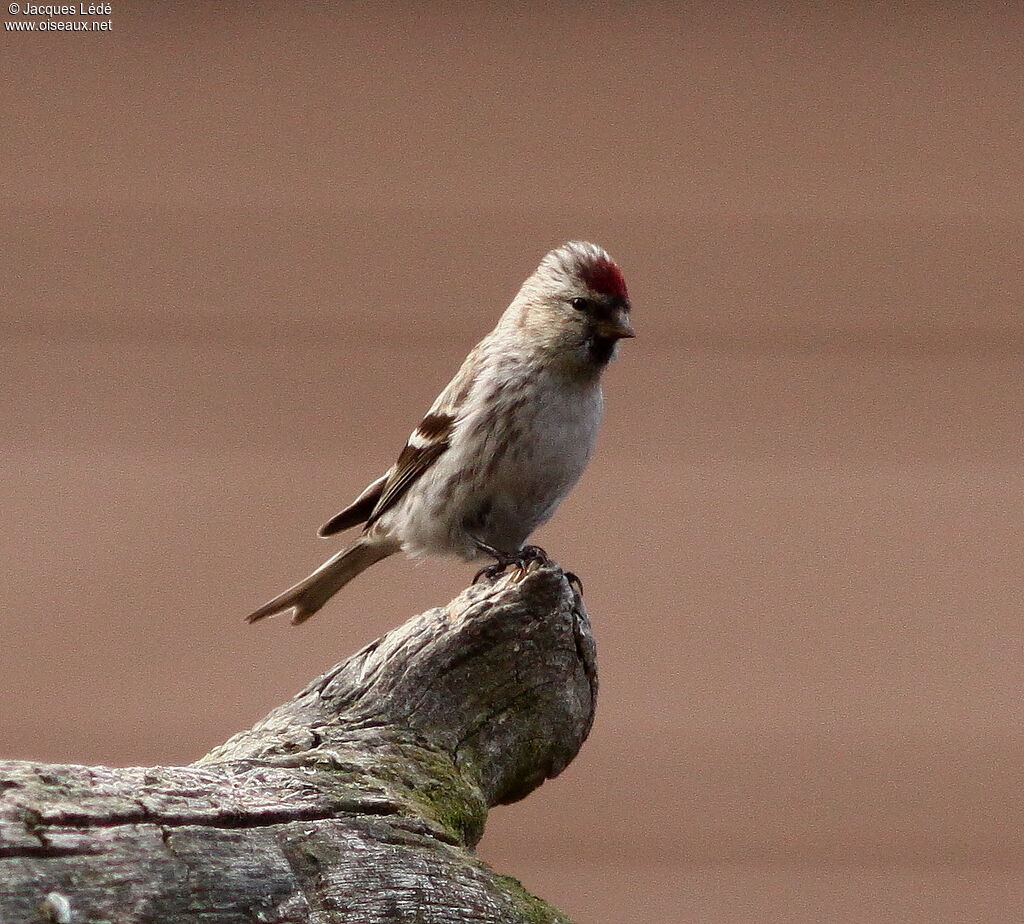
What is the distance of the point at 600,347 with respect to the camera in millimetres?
3078

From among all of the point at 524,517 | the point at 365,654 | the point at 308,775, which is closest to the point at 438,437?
the point at 524,517

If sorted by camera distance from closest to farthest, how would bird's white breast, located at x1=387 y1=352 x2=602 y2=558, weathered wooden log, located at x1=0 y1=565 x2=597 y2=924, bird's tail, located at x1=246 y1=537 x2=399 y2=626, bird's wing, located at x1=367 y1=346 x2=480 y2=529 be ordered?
weathered wooden log, located at x1=0 y1=565 x2=597 y2=924 → bird's white breast, located at x1=387 y1=352 x2=602 y2=558 → bird's wing, located at x1=367 y1=346 x2=480 y2=529 → bird's tail, located at x1=246 y1=537 x2=399 y2=626

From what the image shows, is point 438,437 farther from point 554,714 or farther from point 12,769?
point 12,769

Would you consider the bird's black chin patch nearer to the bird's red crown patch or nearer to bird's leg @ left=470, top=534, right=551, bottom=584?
the bird's red crown patch

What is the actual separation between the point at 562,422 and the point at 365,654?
1061 millimetres

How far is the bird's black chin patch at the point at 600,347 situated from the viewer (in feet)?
10.1

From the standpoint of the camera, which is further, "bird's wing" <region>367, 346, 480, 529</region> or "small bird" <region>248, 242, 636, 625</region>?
"bird's wing" <region>367, 346, 480, 529</region>

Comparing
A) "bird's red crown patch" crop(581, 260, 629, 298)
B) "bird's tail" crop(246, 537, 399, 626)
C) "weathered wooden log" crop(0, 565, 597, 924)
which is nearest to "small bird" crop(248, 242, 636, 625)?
"bird's red crown patch" crop(581, 260, 629, 298)

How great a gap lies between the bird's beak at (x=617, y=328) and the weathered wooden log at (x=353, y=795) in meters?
0.98

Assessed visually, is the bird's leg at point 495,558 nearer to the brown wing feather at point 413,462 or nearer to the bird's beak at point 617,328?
the brown wing feather at point 413,462

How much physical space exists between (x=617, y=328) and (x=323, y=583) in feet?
3.09

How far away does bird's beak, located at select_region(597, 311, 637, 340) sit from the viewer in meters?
3.03

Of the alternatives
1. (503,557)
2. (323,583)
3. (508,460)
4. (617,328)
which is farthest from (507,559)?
(323,583)

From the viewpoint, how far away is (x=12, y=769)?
147cm
